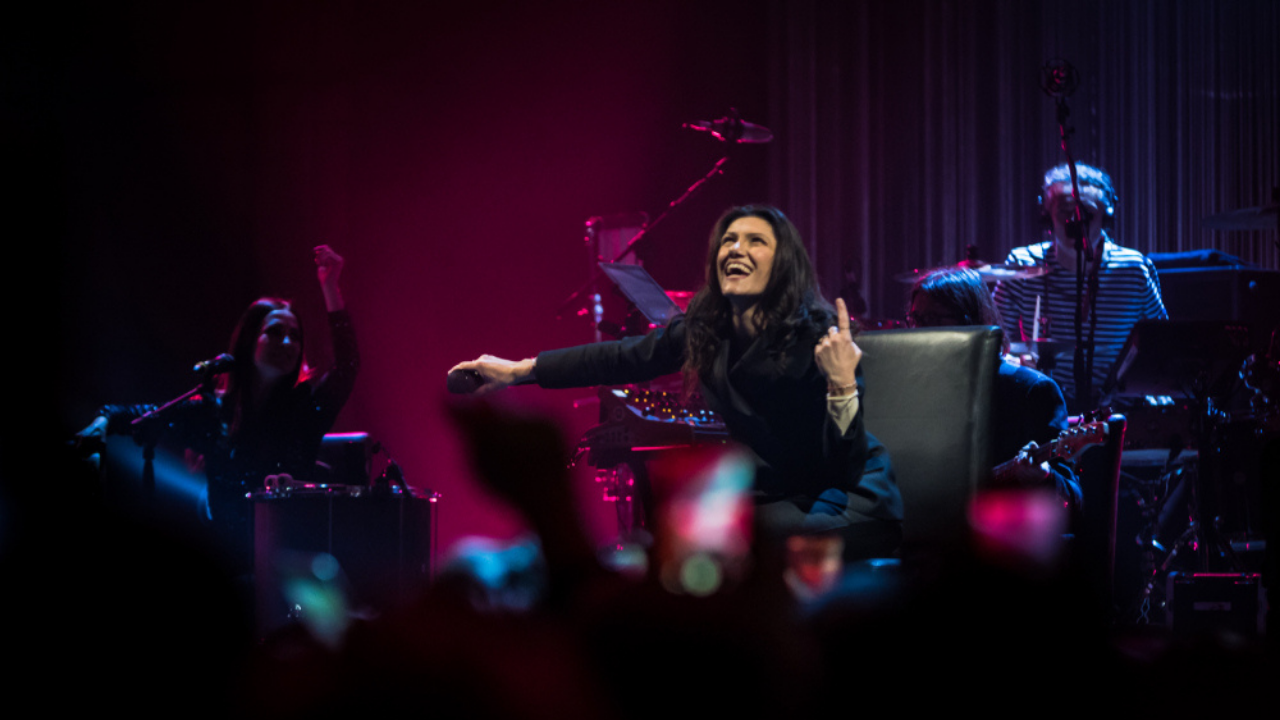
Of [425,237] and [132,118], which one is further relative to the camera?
[425,237]

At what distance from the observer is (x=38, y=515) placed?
4945 millimetres

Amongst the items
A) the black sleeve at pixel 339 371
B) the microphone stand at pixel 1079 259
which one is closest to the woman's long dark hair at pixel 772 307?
the microphone stand at pixel 1079 259

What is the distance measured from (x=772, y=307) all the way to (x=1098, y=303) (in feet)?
9.89

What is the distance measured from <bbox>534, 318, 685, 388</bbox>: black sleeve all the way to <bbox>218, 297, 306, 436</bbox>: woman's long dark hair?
2.63 m

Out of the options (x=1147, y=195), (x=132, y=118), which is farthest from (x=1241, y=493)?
(x=132, y=118)

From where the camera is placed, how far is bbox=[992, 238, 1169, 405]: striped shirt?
5168 millimetres

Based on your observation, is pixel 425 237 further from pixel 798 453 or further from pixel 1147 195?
pixel 798 453

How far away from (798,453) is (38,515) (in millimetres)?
3899

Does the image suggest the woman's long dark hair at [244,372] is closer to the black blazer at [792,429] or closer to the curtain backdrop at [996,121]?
the black blazer at [792,429]

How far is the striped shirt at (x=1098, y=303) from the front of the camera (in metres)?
5.17

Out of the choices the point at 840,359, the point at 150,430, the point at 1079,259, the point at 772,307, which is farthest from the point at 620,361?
the point at 150,430

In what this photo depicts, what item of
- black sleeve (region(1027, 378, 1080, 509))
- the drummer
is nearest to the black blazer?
black sleeve (region(1027, 378, 1080, 509))

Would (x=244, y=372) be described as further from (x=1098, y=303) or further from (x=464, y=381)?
(x=1098, y=303)

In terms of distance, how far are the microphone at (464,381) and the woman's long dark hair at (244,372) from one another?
2.70 m
